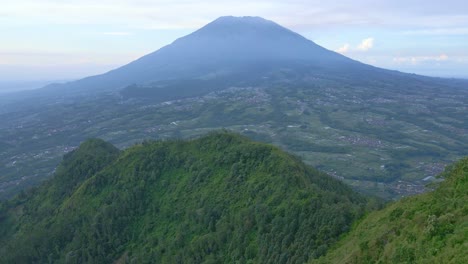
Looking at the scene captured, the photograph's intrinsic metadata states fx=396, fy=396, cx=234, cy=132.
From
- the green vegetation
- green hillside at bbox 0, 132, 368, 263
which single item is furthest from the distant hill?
green hillside at bbox 0, 132, 368, 263

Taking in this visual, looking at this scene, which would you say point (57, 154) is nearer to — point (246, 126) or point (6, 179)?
point (6, 179)

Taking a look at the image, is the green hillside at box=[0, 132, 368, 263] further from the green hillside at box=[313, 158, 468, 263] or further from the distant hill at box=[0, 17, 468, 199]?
the distant hill at box=[0, 17, 468, 199]

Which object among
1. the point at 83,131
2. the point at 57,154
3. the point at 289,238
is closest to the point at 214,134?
the point at 289,238

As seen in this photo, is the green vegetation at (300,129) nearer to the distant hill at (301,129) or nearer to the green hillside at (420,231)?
the distant hill at (301,129)

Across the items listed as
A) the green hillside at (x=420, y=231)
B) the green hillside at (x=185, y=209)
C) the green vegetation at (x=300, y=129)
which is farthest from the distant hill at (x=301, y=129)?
A: the green hillside at (x=420, y=231)

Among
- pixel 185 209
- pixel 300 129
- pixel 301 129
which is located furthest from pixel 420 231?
pixel 301 129

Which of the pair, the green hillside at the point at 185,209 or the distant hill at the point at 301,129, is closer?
the green hillside at the point at 185,209
